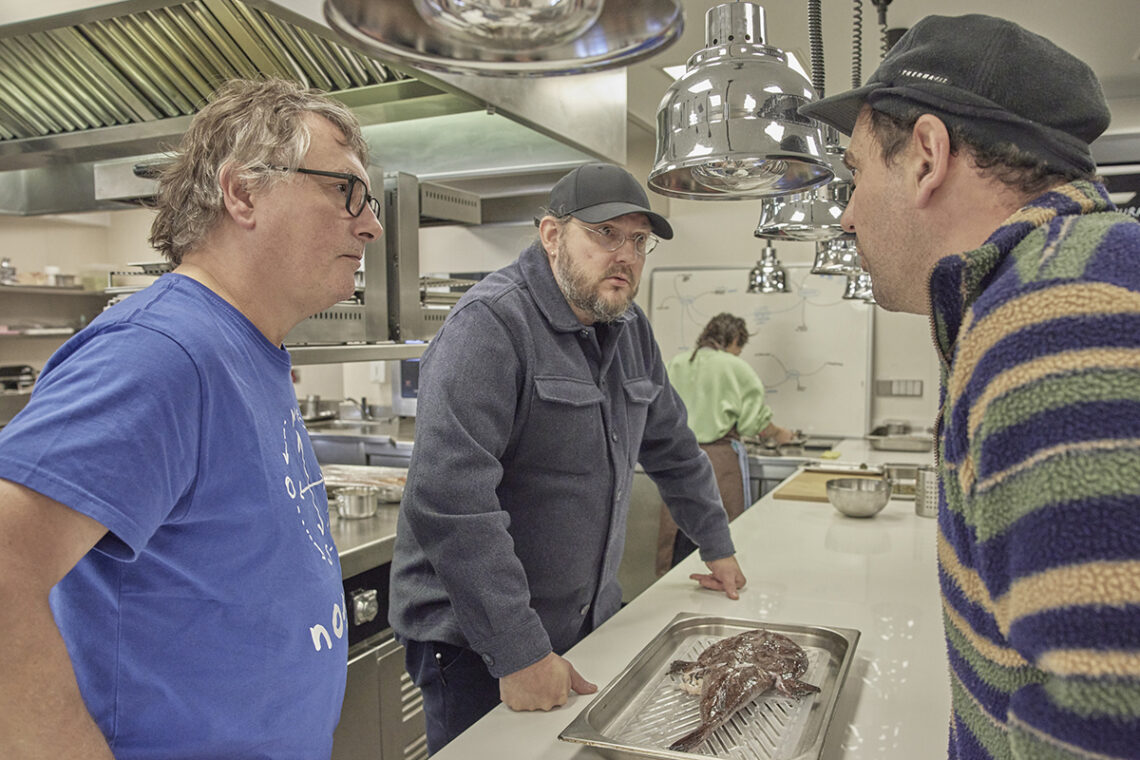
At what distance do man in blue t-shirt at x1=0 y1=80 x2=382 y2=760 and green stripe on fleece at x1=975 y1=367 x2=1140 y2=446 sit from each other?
92cm

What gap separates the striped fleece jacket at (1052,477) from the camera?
615mm

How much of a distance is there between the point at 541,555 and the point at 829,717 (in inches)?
29.6

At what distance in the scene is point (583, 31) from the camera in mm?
862

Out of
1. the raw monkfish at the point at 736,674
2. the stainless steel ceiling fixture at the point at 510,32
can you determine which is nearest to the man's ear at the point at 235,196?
the stainless steel ceiling fixture at the point at 510,32

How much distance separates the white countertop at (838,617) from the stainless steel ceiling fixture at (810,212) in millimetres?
900

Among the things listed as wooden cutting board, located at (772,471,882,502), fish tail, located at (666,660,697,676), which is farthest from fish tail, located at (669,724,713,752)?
wooden cutting board, located at (772,471,882,502)

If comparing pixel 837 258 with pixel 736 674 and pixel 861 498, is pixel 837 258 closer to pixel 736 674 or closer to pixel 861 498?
pixel 861 498

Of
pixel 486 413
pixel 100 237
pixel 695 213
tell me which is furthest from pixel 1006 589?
pixel 100 237

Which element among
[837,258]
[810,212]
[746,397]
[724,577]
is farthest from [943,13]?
[724,577]

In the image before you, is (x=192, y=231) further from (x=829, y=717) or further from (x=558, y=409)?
(x=829, y=717)

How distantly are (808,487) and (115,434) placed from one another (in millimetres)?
3276

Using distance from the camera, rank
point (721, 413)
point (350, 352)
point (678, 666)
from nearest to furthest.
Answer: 1. point (678, 666)
2. point (350, 352)
3. point (721, 413)

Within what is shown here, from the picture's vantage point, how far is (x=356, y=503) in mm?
3033

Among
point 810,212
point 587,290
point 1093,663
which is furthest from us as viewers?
point 587,290
